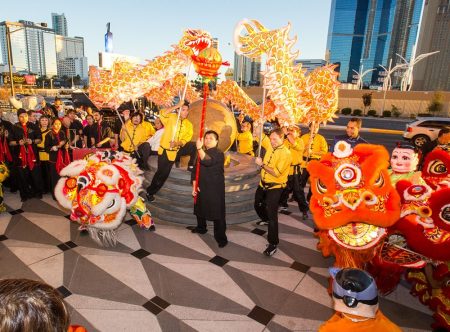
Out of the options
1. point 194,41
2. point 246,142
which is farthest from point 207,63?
point 246,142

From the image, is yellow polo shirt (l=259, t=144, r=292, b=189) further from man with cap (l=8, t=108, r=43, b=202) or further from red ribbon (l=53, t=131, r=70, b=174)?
man with cap (l=8, t=108, r=43, b=202)

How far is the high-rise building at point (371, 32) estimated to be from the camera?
4264 inches

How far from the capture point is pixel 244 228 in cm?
532

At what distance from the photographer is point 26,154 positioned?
5.96 metres

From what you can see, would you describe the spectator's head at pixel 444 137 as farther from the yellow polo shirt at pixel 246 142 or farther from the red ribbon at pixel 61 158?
the red ribbon at pixel 61 158

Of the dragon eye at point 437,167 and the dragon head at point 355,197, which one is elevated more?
the dragon eye at point 437,167

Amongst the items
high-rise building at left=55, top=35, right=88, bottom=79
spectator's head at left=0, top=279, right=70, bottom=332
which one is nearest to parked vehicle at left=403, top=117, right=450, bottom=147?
spectator's head at left=0, top=279, right=70, bottom=332

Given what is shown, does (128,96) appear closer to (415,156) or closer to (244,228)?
(244,228)

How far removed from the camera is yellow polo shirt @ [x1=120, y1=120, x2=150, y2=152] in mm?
6355

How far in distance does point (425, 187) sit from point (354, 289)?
2.01 m

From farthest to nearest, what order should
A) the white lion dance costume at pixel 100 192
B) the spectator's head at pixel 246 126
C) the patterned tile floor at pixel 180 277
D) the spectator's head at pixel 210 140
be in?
the spectator's head at pixel 246 126
the spectator's head at pixel 210 140
the white lion dance costume at pixel 100 192
the patterned tile floor at pixel 180 277

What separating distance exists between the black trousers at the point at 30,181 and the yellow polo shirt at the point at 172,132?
2.77 metres

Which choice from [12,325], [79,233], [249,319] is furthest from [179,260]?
[12,325]

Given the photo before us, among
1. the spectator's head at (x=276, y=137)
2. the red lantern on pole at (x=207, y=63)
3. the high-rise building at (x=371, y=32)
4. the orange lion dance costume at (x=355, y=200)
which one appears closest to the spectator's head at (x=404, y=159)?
the orange lion dance costume at (x=355, y=200)
